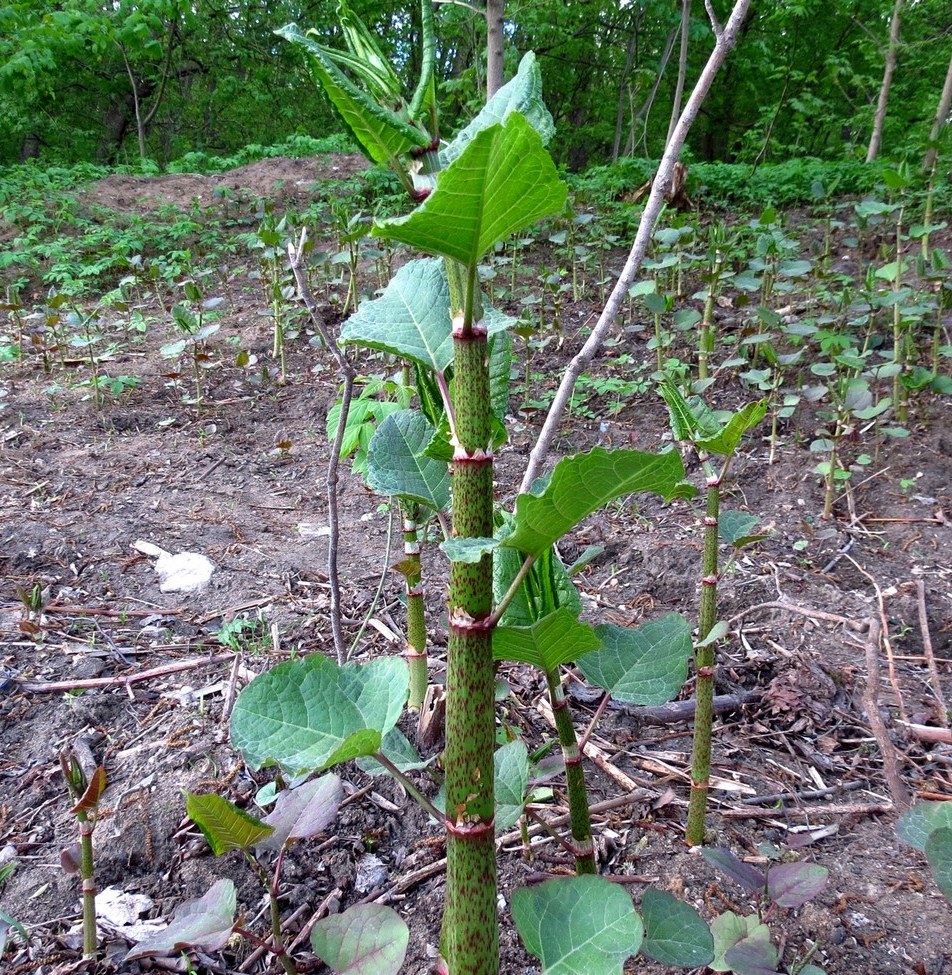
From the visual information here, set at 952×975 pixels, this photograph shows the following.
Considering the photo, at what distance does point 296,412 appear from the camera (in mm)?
4113

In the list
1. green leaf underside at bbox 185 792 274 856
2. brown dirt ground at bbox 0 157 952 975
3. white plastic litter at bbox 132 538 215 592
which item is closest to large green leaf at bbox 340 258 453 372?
green leaf underside at bbox 185 792 274 856

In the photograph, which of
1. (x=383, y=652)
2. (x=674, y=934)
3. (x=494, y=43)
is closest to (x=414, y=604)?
(x=383, y=652)

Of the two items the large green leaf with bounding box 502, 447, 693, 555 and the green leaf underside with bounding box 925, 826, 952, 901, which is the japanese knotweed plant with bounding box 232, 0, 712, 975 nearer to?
the large green leaf with bounding box 502, 447, 693, 555

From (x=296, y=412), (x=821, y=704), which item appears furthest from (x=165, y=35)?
(x=821, y=704)

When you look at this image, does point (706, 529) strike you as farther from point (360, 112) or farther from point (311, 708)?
point (360, 112)

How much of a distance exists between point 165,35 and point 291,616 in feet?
50.0

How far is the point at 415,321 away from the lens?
0.81 meters

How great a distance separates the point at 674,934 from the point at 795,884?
25 cm

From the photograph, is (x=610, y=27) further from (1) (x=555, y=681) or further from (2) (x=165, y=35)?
(1) (x=555, y=681)

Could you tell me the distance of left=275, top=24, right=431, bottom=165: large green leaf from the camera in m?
0.53

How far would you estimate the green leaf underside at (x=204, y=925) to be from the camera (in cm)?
86

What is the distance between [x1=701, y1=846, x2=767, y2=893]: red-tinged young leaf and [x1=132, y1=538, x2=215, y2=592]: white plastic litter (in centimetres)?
174

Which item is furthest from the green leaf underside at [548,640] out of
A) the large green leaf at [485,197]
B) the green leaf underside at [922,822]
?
the green leaf underside at [922,822]

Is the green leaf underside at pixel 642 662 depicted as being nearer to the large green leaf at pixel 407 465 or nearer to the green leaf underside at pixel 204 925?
the large green leaf at pixel 407 465
